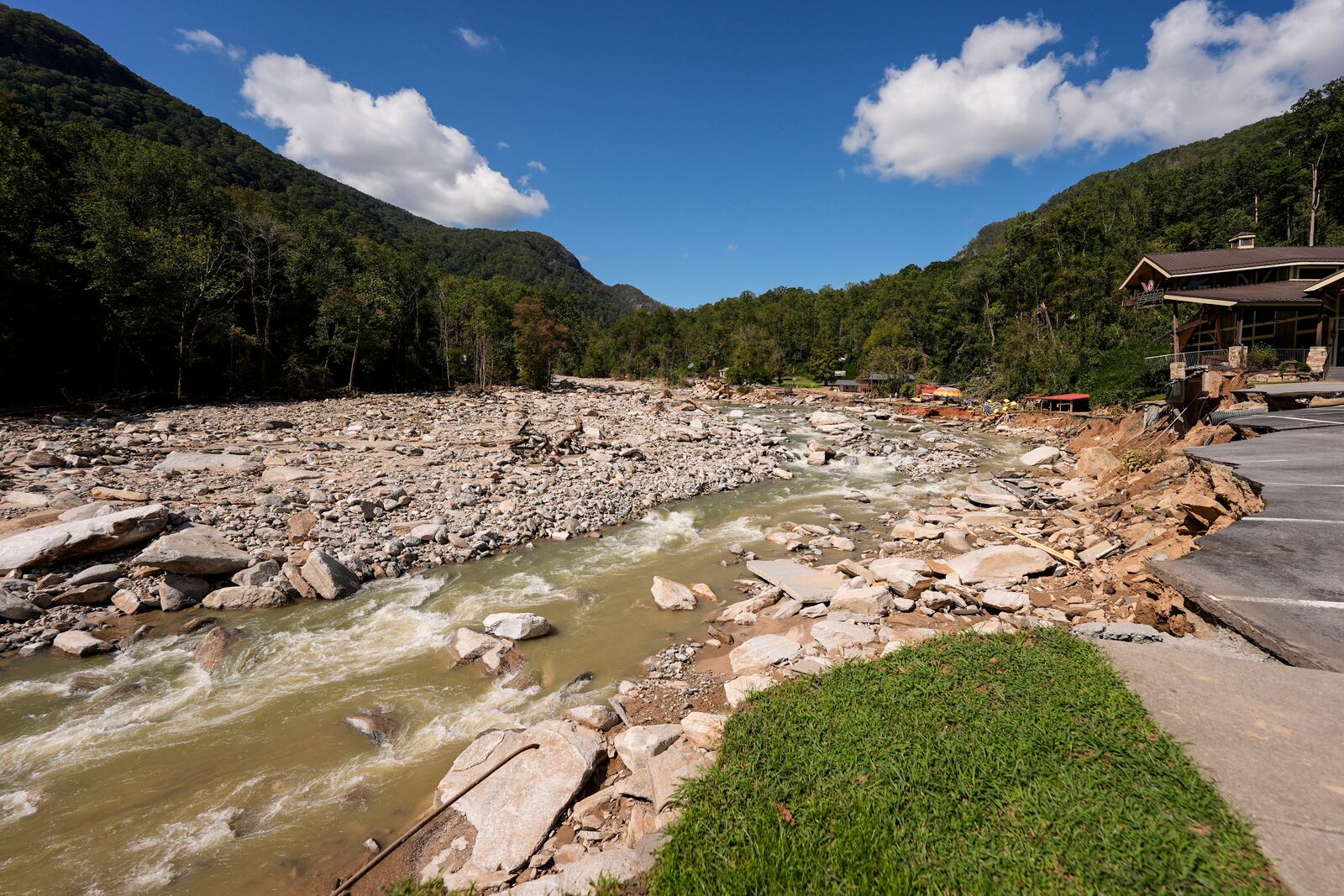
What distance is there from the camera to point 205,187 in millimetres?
28172

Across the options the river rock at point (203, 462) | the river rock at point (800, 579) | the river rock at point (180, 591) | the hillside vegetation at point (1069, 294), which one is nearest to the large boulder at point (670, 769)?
the river rock at point (800, 579)

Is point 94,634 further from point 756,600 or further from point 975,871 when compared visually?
point 975,871

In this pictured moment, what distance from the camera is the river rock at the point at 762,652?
6.25 m

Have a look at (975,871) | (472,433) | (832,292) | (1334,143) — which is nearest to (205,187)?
(472,433)

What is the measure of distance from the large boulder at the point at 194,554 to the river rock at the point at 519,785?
6.65 m

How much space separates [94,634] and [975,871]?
10.9m

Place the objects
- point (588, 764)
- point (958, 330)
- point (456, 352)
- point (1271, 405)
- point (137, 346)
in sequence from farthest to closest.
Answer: point (958, 330) < point (456, 352) < point (137, 346) < point (1271, 405) < point (588, 764)

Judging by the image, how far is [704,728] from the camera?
16.2 ft

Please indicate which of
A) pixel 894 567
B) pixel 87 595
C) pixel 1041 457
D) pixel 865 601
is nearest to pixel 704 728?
pixel 865 601

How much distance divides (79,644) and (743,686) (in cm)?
887

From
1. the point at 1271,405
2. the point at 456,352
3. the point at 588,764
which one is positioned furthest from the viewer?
the point at 456,352

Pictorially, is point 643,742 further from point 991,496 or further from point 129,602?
point 991,496

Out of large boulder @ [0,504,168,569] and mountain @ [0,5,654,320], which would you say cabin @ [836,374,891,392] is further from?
large boulder @ [0,504,168,569]

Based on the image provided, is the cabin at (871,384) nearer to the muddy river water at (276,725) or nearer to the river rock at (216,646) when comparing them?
the muddy river water at (276,725)
